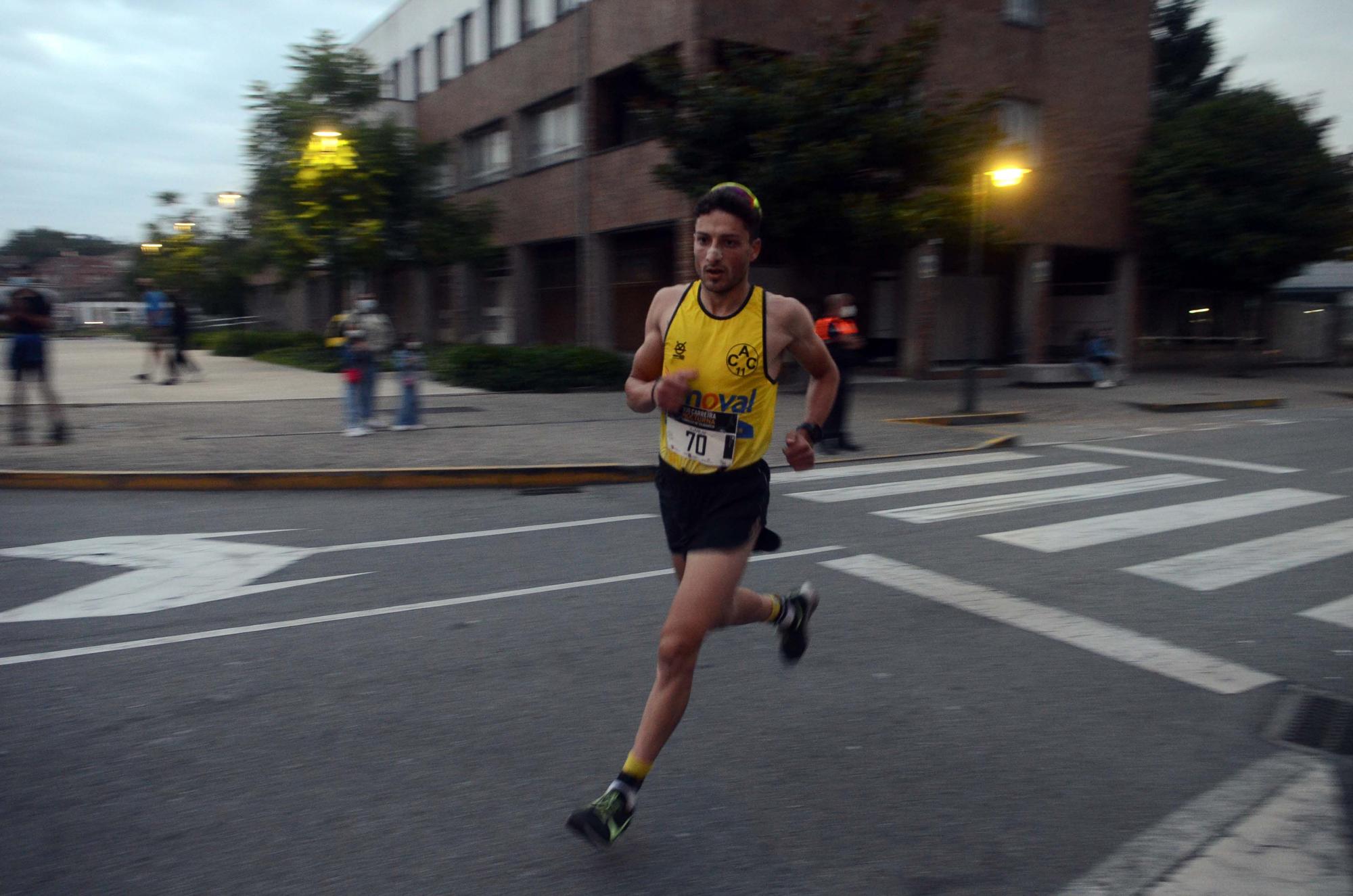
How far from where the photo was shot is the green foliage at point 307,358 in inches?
941

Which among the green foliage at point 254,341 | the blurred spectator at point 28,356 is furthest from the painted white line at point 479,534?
the green foliage at point 254,341

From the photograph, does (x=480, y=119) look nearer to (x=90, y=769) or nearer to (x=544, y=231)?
(x=544, y=231)

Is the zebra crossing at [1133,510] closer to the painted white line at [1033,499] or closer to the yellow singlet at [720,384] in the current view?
the painted white line at [1033,499]

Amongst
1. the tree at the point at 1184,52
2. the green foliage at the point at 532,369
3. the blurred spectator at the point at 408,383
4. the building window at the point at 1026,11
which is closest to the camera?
the blurred spectator at the point at 408,383

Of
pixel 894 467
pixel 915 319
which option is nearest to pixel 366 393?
pixel 894 467

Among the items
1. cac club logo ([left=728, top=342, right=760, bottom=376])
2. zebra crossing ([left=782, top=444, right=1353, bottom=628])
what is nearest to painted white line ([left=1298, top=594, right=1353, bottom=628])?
zebra crossing ([left=782, top=444, right=1353, bottom=628])

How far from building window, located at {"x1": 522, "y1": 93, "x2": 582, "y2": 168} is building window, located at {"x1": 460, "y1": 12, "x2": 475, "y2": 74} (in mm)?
4660

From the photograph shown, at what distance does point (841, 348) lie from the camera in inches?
461

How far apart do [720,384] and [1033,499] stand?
6.25m

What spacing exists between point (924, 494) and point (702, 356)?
20.2 feet

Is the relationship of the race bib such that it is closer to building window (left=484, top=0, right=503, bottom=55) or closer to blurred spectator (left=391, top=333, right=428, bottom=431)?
blurred spectator (left=391, top=333, right=428, bottom=431)

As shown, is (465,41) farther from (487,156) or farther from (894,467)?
(894,467)

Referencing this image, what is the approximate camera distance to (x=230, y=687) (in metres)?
4.29

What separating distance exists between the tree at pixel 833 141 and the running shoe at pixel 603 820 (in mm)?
14928
